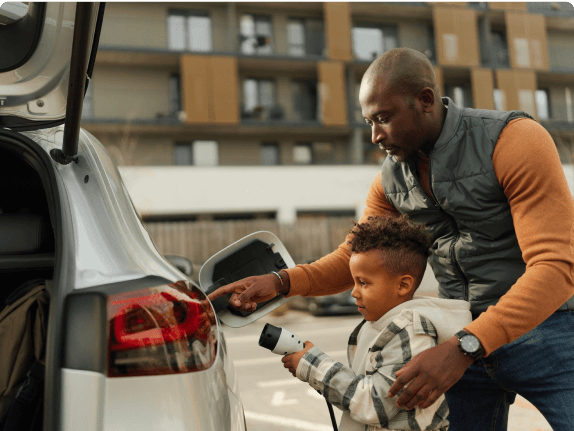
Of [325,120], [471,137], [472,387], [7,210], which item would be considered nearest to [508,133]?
[471,137]

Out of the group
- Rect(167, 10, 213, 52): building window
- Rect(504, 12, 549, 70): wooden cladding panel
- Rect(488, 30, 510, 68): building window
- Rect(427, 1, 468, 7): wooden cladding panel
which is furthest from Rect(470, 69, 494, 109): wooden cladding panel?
Rect(167, 10, 213, 52): building window

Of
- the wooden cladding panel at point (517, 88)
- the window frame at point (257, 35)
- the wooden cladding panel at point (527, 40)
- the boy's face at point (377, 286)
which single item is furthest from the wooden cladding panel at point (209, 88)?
the boy's face at point (377, 286)

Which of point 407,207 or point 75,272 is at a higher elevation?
point 407,207

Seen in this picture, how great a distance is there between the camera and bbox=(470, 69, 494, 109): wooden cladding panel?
25.0 meters

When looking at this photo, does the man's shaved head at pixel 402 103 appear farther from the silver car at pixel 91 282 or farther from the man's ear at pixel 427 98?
the silver car at pixel 91 282

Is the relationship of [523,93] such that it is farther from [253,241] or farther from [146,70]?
[253,241]

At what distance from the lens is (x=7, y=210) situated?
→ 2816mm

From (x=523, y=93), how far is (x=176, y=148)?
50.1 ft

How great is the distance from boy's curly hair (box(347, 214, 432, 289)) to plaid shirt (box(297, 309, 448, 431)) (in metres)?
0.17

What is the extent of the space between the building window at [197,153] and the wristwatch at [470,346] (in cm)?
2191

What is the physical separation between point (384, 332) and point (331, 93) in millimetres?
22427

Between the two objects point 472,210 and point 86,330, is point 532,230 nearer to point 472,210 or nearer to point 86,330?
point 472,210

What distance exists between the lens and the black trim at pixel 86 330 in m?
1.28

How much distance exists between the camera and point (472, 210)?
6.21 ft
